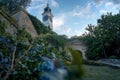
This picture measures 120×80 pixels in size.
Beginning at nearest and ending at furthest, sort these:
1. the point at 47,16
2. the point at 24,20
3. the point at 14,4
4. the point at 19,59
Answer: the point at 19,59
the point at 24,20
the point at 14,4
the point at 47,16

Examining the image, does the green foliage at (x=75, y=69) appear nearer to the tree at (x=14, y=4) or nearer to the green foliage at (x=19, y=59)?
the green foliage at (x=19, y=59)

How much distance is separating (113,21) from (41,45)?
27.1 metres

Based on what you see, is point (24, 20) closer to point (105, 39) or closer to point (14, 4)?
point (105, 39)

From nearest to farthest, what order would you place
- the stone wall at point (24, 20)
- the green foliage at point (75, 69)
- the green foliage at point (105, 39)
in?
the green foliage at point (75, 69)
the stone wall at point (24, 20)
the green foliage at point (105, 39)

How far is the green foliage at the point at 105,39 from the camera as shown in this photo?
28.4 metres

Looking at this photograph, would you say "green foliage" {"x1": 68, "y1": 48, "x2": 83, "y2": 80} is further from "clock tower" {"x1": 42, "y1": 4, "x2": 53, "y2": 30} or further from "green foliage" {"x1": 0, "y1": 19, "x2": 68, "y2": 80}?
"clock tower" {"x1": 42, "y1": 4, "x2": 53, "y2": 30}

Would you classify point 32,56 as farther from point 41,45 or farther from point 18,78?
point 41,45

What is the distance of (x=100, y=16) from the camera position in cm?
3216

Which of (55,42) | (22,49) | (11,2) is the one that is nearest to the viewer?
(22,49)

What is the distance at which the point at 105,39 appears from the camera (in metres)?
28.8

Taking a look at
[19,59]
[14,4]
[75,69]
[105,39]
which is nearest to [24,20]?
[105,39]

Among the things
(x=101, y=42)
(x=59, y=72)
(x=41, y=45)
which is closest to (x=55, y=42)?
(x=101, y=42)

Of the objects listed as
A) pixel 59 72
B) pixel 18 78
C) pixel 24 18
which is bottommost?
pixel 18 78

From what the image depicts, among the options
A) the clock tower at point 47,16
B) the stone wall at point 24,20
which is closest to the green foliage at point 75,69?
the stone wall at point 24,20
